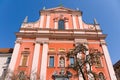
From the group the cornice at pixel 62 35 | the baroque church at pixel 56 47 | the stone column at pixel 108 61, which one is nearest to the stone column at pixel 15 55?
the baroque church at pixel 56 47

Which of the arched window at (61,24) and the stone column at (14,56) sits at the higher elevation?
the arched window at (61,24)

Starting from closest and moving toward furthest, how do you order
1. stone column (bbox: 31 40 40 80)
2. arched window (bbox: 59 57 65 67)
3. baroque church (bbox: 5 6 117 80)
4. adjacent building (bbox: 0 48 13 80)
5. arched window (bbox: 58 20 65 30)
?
stone column (bbox: 31 40 40 80) → baroque church (bbox: 5 6 117 80) → arched window (bbox: 59 57 65 67) → adjacent building (bbox: 0 48 13 80) → arched window (bbox: 58 20 65 30)

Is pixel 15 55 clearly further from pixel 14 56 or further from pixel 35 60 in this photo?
pixel 35 60

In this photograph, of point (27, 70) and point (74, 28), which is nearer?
point (27, 70)

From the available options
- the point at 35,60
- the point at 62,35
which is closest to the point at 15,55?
the point at 35,60

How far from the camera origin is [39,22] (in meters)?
28.5

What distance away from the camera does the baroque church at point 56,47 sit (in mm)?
20625

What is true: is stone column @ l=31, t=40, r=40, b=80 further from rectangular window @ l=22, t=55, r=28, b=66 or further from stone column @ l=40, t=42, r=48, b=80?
rectangular window @ l=22, t=55, r=28, b=66

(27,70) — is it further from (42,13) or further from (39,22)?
(42,13)

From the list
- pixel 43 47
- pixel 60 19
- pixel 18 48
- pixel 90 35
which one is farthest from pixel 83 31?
pixel 18 48

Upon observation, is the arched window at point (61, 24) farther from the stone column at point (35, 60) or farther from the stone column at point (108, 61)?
the stone column at point (108, 61)

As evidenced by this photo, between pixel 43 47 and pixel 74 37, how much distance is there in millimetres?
Answer: 5459

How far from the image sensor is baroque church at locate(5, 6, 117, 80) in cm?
2062

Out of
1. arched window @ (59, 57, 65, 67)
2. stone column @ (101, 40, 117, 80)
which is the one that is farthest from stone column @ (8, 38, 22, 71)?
stone column @ (101, 40, 117, 80)
